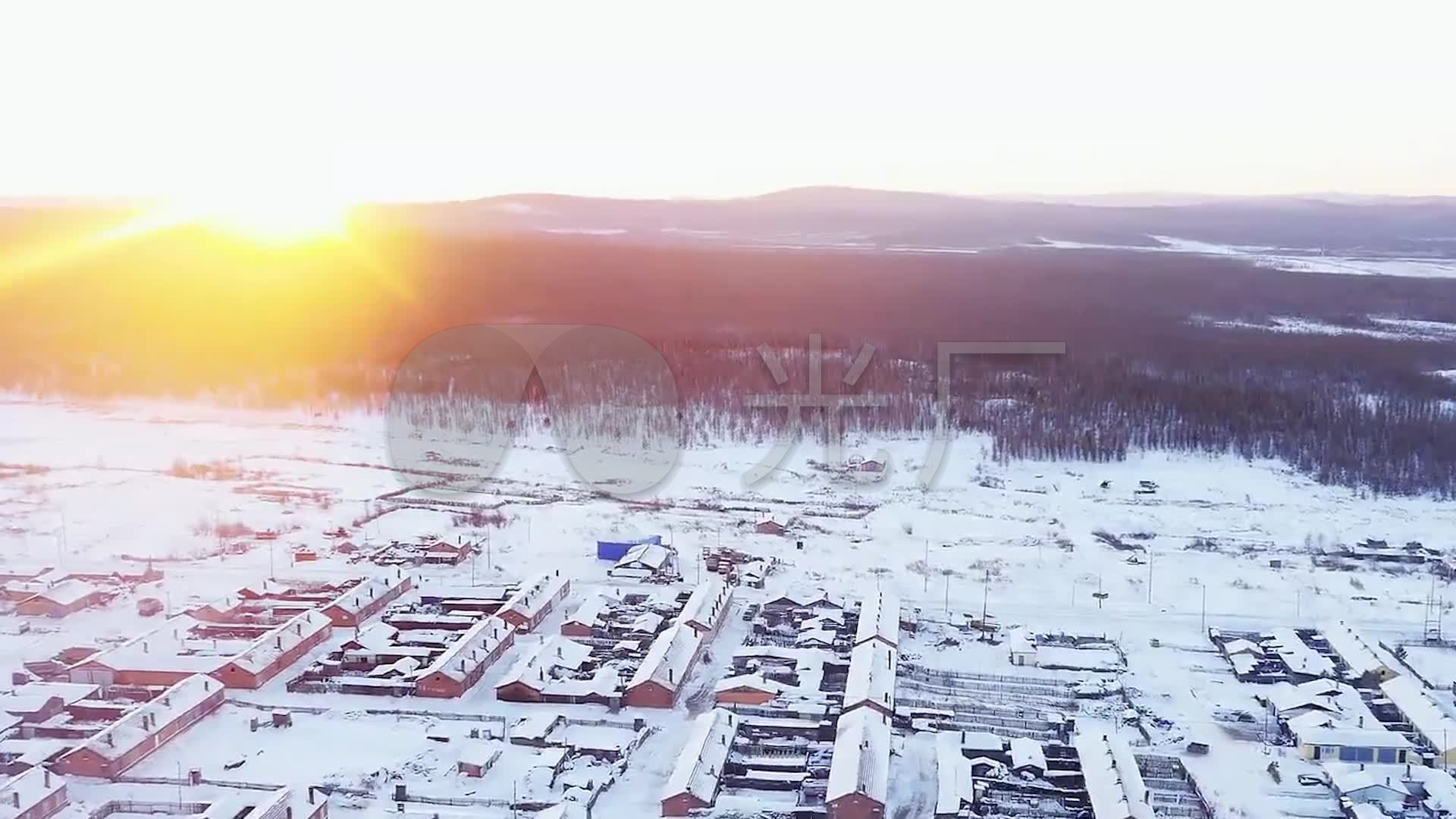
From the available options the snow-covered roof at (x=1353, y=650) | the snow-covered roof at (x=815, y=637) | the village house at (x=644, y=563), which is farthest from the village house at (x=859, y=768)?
the snow-covered roof at (x=1353, y=650)

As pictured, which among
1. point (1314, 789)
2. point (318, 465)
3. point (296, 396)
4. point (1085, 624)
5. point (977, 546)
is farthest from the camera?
point (296, 396)

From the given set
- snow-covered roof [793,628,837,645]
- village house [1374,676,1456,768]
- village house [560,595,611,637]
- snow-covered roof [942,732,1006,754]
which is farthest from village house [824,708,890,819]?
village house [1374,676,1456,768]

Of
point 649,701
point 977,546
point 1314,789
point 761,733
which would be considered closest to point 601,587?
point 649,701

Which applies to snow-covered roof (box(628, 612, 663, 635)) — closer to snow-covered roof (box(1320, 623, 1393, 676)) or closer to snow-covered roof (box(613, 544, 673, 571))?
snow-covered roof (box(613, 544, 673, 571))

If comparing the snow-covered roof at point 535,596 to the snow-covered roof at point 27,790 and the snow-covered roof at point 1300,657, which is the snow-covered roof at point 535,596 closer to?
the snow-covered roof at point 27,790

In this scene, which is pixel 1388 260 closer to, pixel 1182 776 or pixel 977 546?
pixel 977 546

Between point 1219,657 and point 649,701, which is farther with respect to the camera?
point 1219,657

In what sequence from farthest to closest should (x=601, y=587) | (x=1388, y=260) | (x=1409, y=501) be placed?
1. (x=1388, y=260)
2. (x=1409, y=501)
3. (x=601, y=587)
